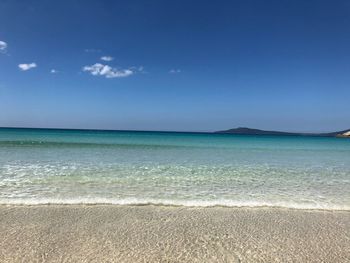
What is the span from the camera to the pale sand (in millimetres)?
2732

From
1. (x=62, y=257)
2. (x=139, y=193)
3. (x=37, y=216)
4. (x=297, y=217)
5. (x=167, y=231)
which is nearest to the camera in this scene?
(x=62, y=257)

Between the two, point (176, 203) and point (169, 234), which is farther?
point (176, 203)

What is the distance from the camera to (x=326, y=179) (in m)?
7.61

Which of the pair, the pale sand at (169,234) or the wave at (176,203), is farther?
the wave at (176,203)

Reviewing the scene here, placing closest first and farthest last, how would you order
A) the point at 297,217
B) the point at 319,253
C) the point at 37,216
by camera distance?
the point at 319,253, the point at 37,216, the point at 297,217

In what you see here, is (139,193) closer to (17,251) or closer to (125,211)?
(125,211)

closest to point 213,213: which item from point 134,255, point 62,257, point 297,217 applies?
point 297,217

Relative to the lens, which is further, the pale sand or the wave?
the wave

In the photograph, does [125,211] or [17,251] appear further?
[125,211]

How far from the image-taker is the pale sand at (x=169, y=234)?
273 centimetres

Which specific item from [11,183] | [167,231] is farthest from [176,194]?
[11,183]

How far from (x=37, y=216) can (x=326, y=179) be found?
7925 mm

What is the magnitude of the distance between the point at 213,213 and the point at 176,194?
141 cm

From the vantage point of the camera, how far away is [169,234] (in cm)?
326
